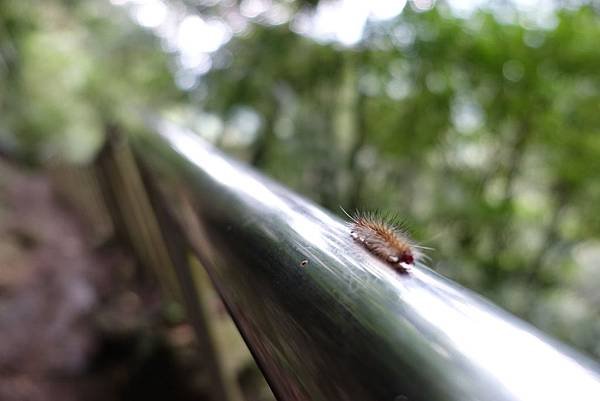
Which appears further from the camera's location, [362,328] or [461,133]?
[461,133]

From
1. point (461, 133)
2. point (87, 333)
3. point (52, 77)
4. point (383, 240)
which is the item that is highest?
point (461, 133)

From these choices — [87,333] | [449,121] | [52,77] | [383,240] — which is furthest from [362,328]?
[52,77]

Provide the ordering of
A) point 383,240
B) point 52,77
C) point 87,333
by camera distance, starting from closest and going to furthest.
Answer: point 383,240 → point 87,333 → point 52,77

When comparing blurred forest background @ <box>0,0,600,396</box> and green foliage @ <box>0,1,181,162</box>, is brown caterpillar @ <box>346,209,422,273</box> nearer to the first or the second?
blurred forest background @ <box>0,0,600,396</box>

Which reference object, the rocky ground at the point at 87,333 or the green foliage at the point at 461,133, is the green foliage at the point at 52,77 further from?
the green foliage at the point at 461,133

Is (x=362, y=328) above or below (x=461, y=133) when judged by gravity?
below

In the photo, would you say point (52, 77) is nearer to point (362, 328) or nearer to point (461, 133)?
point (461, 133)

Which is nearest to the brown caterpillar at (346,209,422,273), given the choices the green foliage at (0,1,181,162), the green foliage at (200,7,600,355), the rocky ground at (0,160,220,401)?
the rocky ground at (0,160,220,401)
